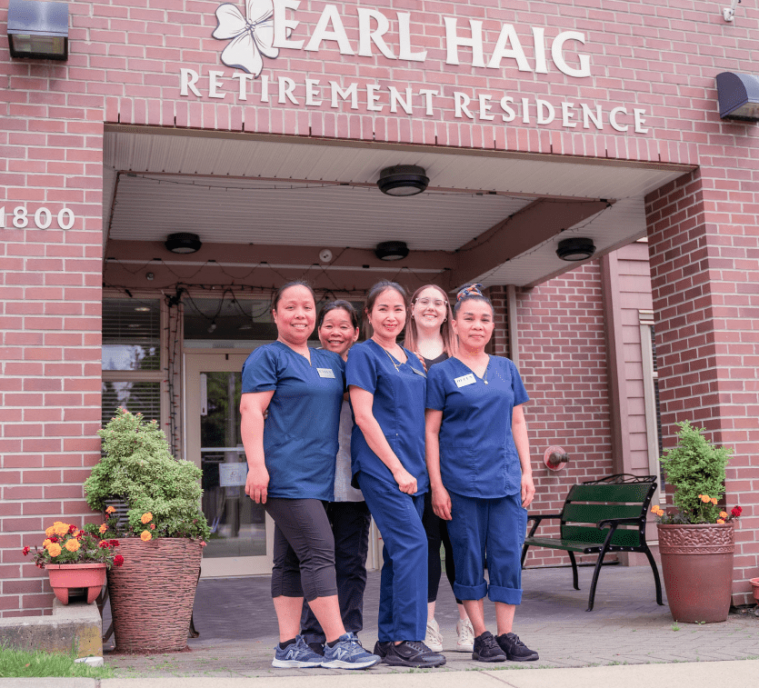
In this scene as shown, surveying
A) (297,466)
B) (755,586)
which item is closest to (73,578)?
(297,466)

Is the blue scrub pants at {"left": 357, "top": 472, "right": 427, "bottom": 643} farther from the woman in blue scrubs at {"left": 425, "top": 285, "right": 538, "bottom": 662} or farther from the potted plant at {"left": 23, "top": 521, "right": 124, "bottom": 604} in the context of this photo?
the potted plant at {"left": 23, "top": 521, "right": 124, "bottom": 604}

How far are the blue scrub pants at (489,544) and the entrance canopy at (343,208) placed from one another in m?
2.37

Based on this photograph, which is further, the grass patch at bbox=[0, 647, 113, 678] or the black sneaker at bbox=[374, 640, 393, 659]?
the black sneaker at bbox=[374, 640, 393, 659]

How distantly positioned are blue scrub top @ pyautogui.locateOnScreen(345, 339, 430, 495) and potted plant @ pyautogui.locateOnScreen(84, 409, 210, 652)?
43.8 inches

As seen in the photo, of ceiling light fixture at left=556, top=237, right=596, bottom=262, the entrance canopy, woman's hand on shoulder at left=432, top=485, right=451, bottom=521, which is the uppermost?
the entrance canopy

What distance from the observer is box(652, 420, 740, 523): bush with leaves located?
4.97 meters

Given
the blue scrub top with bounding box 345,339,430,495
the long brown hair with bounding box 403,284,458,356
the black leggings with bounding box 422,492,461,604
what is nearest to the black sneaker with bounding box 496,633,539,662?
the black leggings with bounding box 422,492,461,604

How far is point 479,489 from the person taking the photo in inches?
144

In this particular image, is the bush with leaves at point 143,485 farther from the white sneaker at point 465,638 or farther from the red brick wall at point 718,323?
the red brick wall at point 718,323

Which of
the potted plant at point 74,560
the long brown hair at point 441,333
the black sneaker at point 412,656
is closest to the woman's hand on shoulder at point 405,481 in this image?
the black sneaker at point 412,656

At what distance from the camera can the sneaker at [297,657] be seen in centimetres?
351

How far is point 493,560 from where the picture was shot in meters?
3.70

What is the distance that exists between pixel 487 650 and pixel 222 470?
4.92 m

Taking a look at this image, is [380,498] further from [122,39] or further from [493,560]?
[122,39]
